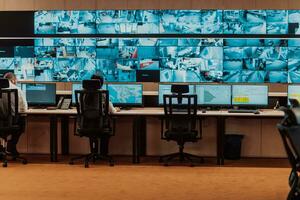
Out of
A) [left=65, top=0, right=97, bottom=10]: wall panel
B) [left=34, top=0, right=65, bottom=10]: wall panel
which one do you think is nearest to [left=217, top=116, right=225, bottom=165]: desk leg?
[left=65, top=0, right=97, bottom=10]: wall panel

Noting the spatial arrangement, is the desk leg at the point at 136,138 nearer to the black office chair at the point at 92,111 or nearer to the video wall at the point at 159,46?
the black office chair at the point at 92,111

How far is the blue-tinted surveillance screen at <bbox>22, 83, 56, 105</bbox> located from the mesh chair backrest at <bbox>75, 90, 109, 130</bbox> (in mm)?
1147

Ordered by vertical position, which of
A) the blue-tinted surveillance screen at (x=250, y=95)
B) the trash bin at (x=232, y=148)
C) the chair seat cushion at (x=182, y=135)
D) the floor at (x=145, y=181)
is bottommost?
the floor at (x=145, y=181)

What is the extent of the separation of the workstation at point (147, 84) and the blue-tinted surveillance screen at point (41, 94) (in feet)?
0.05

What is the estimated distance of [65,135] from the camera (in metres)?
9.39

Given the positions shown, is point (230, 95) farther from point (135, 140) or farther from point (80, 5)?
point (80, 5)

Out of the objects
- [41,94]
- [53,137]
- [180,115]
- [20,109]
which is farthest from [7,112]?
[180,115]

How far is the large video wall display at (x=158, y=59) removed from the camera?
923 cm

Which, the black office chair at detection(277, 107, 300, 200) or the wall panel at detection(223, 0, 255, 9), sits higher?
the wall panel at detection(223, 0, 255, 9)

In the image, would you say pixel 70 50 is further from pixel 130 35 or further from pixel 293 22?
pixel 293 22

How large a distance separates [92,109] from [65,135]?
4.84 ft

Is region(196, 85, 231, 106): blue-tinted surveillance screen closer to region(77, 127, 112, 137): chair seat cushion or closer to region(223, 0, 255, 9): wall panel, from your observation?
region(223, 0, 255, 9): wall panel

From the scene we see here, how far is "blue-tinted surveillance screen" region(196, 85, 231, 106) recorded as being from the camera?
876cm

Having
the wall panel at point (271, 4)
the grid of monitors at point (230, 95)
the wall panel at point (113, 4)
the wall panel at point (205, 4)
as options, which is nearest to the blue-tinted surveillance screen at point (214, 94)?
the grid of monitors at point (230, 95)
